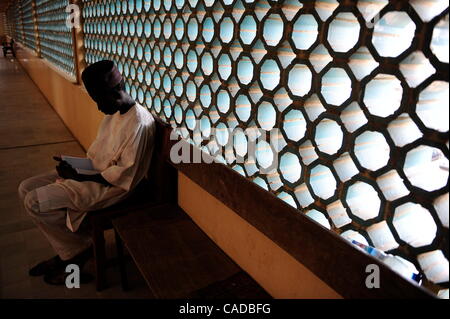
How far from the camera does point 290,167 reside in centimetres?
141

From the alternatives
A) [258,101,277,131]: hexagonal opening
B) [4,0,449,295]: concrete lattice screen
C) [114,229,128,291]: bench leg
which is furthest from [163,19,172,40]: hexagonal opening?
[114,229,128,291]: bench leg

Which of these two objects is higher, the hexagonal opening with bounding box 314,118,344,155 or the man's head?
the man's head

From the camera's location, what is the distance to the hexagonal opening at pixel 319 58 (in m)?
1.15

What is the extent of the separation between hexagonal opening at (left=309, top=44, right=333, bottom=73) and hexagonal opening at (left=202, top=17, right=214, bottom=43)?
0.72 m

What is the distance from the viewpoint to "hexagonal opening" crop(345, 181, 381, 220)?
1.13m

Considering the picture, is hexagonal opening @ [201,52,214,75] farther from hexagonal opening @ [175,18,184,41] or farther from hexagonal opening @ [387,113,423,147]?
hexagonal opening @ [387,113,423,147]

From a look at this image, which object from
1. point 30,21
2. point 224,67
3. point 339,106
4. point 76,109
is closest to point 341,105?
point 339,106

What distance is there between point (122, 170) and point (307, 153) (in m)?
1.34

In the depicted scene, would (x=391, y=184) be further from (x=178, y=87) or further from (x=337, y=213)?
(x=178, y=87)

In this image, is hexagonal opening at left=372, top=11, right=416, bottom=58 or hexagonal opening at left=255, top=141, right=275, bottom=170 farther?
hexagonal opening at left=255, top=141, right=275, bottom=170

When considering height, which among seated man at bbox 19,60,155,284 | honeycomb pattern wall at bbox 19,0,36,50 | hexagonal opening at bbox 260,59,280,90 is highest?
honeycomb pattern wall at bbox 19,0,36,50

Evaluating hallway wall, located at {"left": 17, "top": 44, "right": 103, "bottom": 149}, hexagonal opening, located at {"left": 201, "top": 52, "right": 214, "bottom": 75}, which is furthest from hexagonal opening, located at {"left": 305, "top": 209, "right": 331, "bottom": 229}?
hallway wall, located at {"left": 17, "top": 44, "right": 103, "bottom": 149}

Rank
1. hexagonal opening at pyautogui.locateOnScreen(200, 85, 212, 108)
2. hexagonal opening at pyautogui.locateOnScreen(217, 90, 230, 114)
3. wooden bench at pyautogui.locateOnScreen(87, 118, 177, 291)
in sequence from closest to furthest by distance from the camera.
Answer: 1. hexagonal opening at pyautogui.locateOnScreen(217, 90, 230, 114)
2. hexagonal opening at pyautogui.locateOnScreen(200, 85, 212, 108)
3. wooden bench at pyautogui.locateOnScreen(87, 118, 177, 291)

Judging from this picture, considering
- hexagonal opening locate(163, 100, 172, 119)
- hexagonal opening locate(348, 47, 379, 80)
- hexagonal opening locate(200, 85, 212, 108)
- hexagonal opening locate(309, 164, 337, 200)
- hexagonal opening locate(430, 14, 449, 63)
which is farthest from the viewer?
hexagonal opening locate(163, 100, 172, 119)
